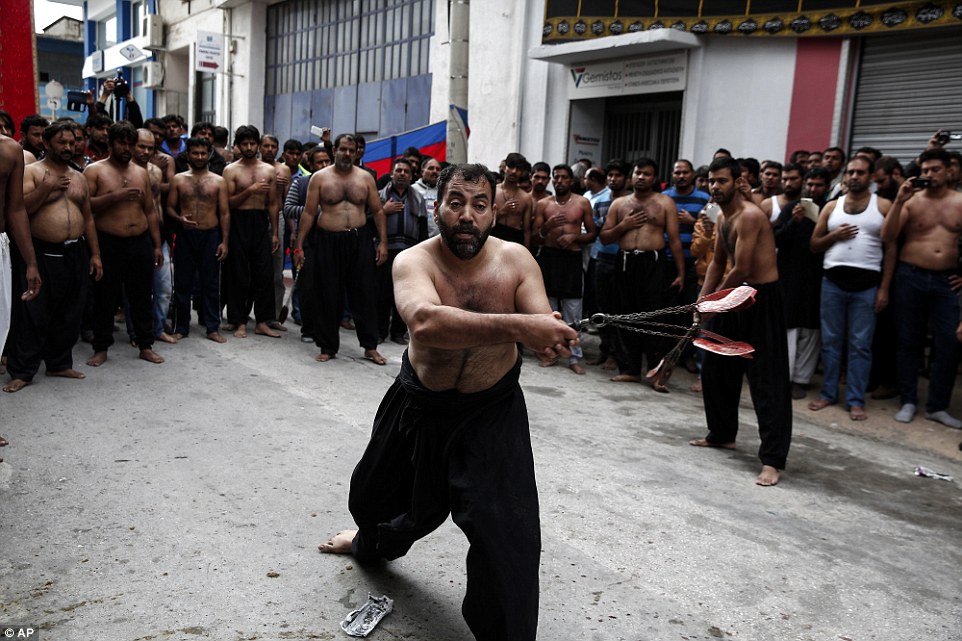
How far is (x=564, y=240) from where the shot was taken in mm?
7703

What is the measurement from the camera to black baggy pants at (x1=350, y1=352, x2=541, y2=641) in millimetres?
2576

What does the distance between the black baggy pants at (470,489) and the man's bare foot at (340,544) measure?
17 cm

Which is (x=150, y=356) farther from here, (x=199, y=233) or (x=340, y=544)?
(x=340, y=544)

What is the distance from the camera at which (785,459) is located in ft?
15.9

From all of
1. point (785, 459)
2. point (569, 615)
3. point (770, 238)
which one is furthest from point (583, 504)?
point (770, 238)

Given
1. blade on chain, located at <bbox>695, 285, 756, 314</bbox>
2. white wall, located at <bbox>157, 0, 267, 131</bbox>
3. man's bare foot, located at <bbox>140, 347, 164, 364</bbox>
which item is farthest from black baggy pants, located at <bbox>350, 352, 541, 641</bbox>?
white wall, located at <bbox>157, 0, 267, 131</bbox>

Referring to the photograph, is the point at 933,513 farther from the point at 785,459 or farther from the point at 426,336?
the point at 426,336

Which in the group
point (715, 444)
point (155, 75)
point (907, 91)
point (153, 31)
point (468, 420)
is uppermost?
point (153, 31)

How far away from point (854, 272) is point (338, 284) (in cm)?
433

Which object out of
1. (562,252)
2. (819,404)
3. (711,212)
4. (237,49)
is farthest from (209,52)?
(819,404)

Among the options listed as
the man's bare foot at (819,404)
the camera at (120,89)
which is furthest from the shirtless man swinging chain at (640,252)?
the camera at (120,89)

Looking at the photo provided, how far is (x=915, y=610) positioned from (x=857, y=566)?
0.38 m

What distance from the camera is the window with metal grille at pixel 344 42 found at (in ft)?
52.1

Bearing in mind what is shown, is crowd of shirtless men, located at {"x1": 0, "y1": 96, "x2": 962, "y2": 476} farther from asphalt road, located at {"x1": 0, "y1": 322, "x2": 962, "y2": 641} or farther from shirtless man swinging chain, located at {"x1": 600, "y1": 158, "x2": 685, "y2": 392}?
asphalt road, located at {"x1": 0, "y1": 322, "x2": 962, "y2": 641}
